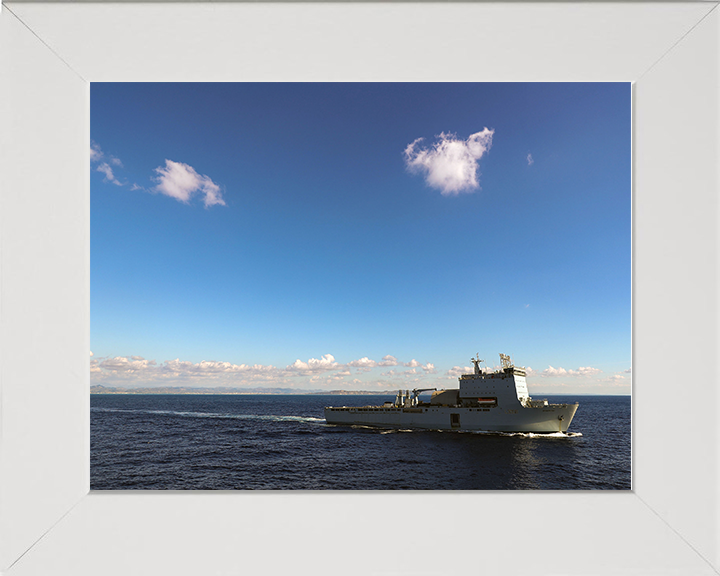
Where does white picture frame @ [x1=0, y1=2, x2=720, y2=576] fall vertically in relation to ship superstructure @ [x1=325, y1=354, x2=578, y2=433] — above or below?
above

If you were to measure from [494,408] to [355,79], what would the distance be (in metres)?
13.4

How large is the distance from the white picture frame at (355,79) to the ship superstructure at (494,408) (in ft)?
38.3

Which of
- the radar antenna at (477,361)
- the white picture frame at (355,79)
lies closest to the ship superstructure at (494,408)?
the radar antenna at (477,361)

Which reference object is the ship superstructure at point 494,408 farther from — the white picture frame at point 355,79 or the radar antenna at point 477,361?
the white picture frame at point 355,79

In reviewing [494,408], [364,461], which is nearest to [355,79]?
[364,461]

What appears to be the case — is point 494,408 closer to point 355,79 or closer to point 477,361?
point 477,361

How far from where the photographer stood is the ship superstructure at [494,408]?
1277cm

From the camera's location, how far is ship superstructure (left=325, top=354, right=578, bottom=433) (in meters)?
12.8

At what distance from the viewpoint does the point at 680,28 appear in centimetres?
172

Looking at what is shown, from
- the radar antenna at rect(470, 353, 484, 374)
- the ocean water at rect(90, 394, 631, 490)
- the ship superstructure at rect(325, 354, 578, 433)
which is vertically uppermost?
the radar antenna at rect(470, 353, 484, 374)

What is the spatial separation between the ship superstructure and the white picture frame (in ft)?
38.3

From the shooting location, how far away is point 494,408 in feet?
42.5

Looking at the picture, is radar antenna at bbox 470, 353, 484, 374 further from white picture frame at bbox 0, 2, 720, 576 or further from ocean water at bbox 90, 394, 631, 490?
white picture frame at bbox 0, 2, 720, 576

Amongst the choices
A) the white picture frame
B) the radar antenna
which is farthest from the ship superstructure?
the white picture frame
